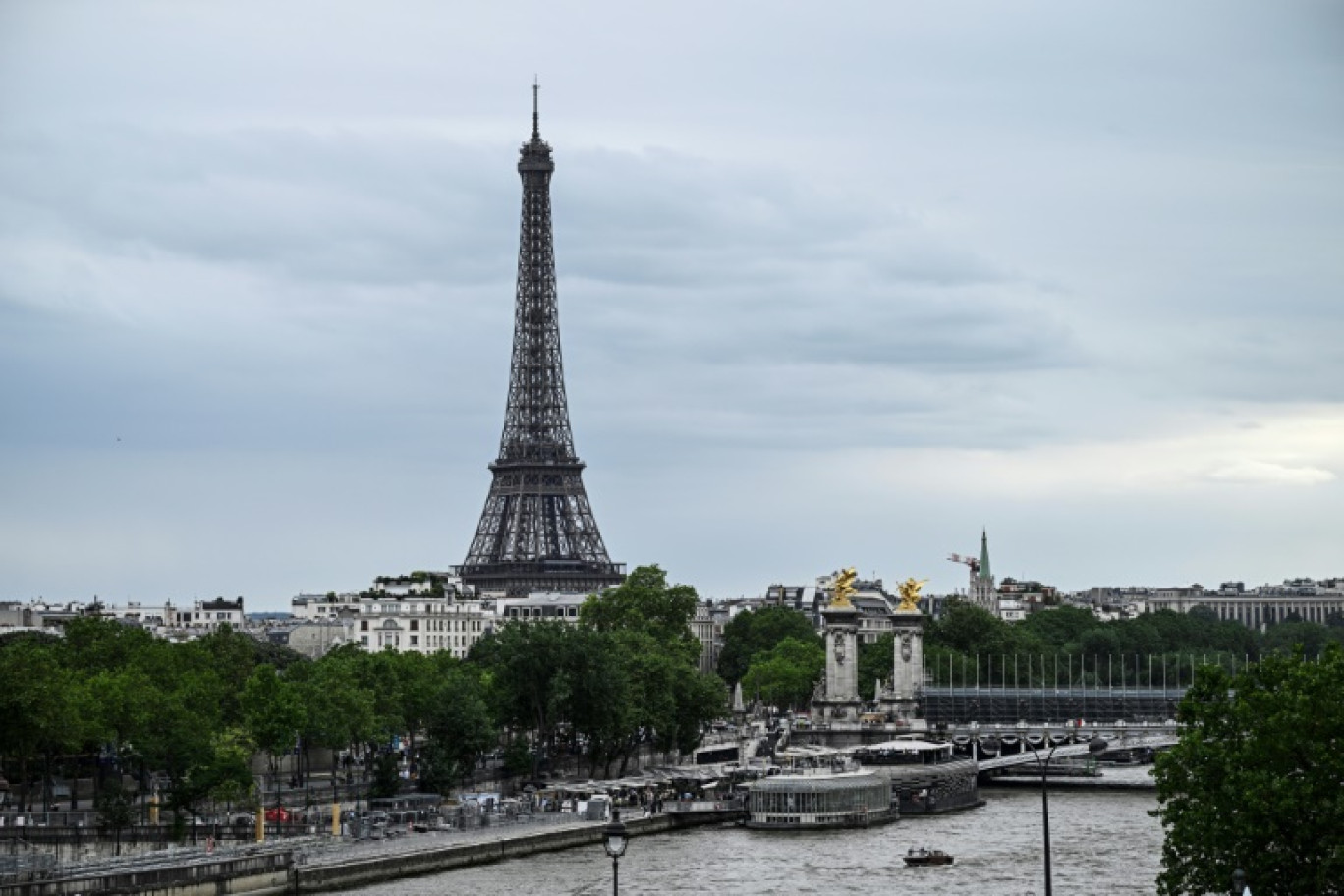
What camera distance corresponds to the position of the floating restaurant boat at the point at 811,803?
94688 millimetres

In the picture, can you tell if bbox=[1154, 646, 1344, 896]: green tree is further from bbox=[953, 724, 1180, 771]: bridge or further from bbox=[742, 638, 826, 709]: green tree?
bbox=[742, 638, 826, 709]: green tree

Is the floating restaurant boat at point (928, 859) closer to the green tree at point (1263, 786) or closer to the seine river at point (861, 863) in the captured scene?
the seine river at point (861, 863)

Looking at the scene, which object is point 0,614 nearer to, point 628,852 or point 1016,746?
point 1016,746

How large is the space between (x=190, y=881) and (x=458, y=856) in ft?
46.1

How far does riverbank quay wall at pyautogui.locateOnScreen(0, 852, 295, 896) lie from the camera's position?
62.3 meters

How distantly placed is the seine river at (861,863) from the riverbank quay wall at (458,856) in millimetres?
616

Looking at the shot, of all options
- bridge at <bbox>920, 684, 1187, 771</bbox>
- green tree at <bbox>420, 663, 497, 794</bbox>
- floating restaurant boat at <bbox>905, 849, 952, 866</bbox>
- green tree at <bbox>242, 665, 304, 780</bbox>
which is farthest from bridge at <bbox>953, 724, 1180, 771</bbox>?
green tree at <bbox>242, 665, 304, 780</bbox>

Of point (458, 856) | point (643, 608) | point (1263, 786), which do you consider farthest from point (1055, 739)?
point (1263, 786)

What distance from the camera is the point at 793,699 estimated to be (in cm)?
17062

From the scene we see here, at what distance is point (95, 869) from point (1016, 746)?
239 ft

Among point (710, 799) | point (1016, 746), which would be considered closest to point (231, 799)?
point (710, 799)

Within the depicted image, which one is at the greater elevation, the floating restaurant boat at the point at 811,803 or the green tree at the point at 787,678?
the green tree at the point at 787,678

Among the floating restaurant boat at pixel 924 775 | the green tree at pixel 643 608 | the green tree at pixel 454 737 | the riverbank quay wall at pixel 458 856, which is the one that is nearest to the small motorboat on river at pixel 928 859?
the riverbank quay wall at pixel 458 856

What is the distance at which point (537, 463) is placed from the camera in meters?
183
